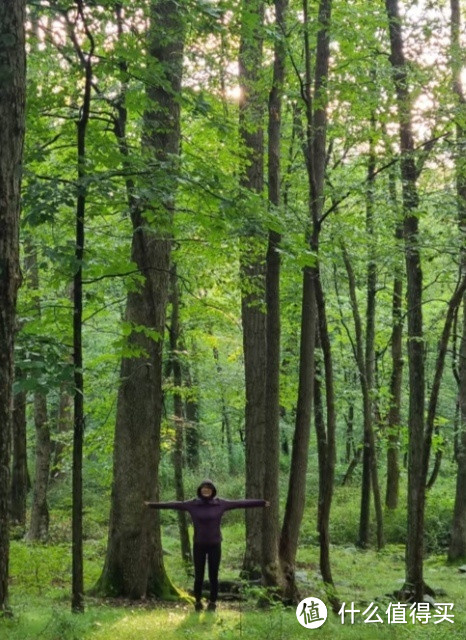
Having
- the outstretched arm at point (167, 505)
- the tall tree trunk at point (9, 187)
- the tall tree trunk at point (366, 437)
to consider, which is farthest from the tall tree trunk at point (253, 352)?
the tall tree trunk at point (9, 187)

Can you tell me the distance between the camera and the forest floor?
668 centimetres

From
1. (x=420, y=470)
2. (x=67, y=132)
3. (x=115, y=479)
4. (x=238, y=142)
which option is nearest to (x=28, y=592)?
(x=115, y=479)

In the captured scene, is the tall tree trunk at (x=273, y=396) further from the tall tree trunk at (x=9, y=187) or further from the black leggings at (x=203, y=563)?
the tall tree trunk at (x=9, y=187)

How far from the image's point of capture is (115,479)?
31.8 ft

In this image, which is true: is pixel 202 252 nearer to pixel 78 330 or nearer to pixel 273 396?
pixel 273 396

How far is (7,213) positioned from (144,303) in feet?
15.5

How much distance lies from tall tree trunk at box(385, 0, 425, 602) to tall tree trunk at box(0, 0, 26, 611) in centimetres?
571

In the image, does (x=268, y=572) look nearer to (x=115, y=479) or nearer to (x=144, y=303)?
(x=115, y=479)

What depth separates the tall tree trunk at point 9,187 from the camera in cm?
513

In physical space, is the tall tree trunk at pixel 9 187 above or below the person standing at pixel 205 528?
above

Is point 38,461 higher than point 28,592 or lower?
higher

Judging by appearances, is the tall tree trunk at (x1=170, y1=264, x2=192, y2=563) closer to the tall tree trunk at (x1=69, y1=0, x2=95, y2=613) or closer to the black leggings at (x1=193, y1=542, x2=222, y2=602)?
the black leggings at (x1=193, y1=542, x2=222, y2=602)

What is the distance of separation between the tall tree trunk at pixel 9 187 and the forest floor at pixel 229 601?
1.95 meters

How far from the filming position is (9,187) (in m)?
5.18
